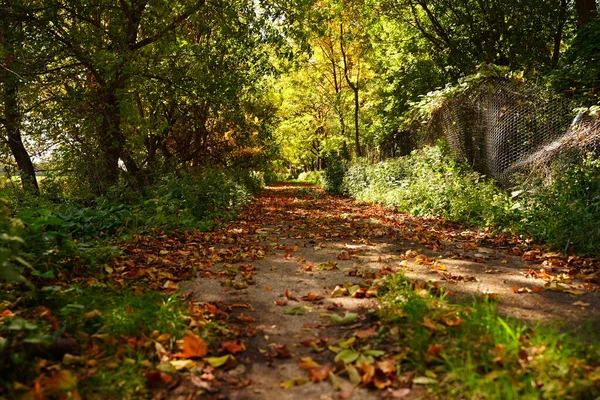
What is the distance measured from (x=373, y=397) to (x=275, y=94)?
20841 mm

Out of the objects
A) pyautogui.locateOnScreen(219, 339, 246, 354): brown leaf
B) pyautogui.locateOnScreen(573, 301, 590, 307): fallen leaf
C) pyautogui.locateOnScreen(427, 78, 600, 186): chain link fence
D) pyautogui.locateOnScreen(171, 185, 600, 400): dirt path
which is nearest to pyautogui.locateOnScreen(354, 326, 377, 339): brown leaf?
pyautogui.locateOnScreen(171, 185, 600, 400): dirt path

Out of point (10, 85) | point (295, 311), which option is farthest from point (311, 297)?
point (10, 85)

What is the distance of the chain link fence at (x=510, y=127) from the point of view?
21.2 ft

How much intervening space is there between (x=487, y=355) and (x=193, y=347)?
1760mm

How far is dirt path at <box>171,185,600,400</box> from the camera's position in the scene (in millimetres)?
2334

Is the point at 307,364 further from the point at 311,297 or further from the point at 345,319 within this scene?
the point at 311,297

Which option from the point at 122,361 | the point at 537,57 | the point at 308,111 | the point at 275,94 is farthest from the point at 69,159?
the point at 308,111

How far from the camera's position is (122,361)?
2293 millimetres

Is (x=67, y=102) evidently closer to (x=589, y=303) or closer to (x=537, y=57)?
(x=589, y=303)

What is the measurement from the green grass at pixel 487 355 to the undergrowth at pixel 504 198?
3114 mm

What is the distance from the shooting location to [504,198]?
7336 mm

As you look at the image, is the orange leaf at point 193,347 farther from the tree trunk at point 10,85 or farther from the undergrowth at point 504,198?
the tree trunk at point 10,85

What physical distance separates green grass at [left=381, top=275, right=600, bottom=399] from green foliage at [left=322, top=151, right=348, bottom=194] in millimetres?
16568

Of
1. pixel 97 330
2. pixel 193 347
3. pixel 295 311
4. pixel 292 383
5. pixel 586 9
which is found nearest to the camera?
pixel 292 383
